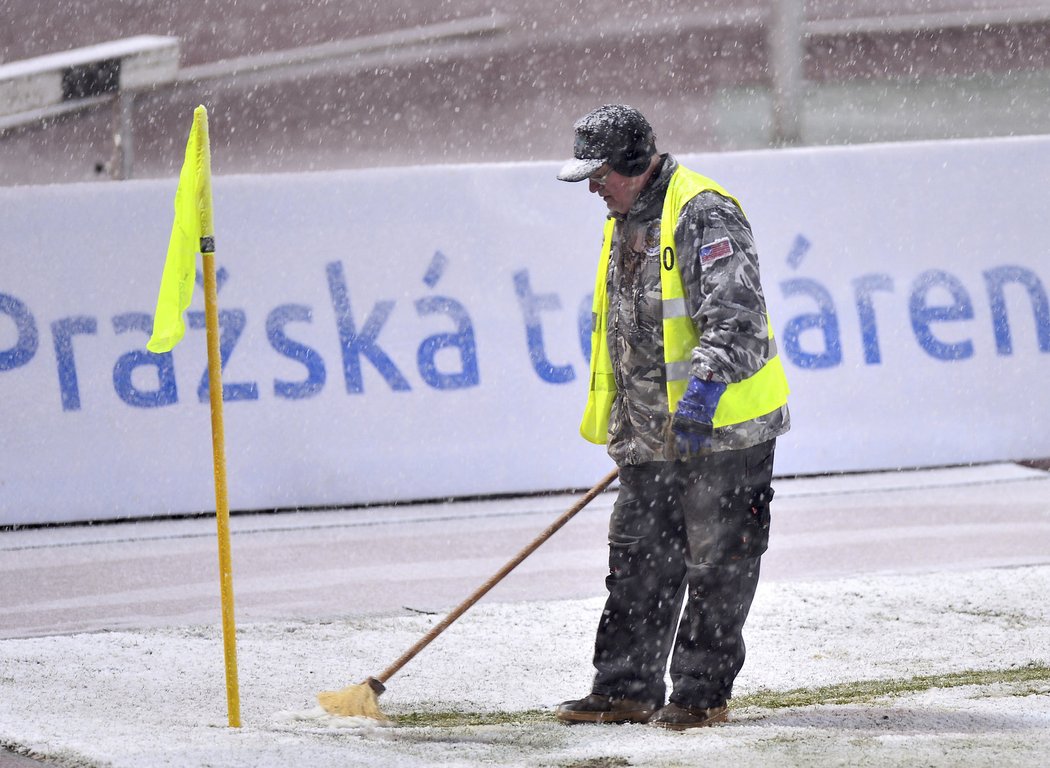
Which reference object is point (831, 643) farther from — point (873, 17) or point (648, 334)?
point (873, 17)

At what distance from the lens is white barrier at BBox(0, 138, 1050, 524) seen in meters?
8.31

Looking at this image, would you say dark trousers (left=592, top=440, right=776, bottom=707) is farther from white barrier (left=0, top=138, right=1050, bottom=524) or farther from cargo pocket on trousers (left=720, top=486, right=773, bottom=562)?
white barrier (left=0, top=138, right=1050, bottom=524)

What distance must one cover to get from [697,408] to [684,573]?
71 centimetres

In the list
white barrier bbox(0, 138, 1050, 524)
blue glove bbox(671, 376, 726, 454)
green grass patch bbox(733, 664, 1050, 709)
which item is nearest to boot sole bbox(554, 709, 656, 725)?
green grass patch bbox(733, 664, 1050, 709)

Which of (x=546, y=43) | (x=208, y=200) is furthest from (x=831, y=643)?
(x=546, y=43)

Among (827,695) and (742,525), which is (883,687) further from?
(742,525)

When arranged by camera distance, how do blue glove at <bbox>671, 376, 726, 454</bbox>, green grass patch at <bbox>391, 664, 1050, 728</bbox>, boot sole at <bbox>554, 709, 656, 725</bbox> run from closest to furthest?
blue glove at <bbox>671, 376, 726, 454</bbox>
boot sole at <bbox>554, 709, 656, 725</bbox>
green grass patch at <bbox>391, 664, 1050, 728</bbox>

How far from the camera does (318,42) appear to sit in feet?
63.2

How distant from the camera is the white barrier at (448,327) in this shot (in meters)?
8.31

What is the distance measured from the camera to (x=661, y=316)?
4660 millimetres

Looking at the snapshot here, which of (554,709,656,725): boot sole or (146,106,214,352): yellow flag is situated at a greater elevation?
(146,106,214,352): yellow flag

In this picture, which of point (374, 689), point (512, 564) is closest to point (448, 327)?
point (512, 564)

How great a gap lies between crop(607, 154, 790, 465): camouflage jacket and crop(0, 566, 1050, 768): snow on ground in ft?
2.87

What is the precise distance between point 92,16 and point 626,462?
15369 millimetres
